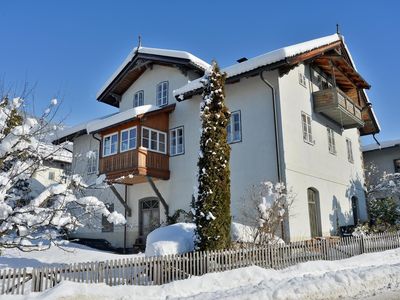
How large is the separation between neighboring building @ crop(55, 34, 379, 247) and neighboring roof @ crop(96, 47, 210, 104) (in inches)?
2.7

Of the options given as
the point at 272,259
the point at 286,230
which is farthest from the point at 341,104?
the point at 272,259

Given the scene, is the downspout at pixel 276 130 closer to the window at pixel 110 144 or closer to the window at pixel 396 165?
the window at pixel 110 144

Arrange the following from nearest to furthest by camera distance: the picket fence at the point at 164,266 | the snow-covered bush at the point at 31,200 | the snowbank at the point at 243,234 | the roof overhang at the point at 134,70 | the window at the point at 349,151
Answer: the snow-covered bush at the point at 31,200
the picket fence at the point at 164,266
the snowbank at the point at 243,234
the roof overhang at the point at 134,70
the window at the point at 349,151

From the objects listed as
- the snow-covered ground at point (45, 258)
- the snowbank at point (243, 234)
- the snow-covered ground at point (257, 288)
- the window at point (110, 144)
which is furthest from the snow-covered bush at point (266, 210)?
the window at point (110, 144)

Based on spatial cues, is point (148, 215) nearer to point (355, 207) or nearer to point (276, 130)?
point (276, 130)

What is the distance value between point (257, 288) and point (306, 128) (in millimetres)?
11354

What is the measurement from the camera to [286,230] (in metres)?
15.8

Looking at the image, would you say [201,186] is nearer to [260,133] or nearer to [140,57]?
[260,133]

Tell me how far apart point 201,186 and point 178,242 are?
6.09ft

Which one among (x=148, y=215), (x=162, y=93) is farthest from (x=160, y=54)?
(x=148, y=215)

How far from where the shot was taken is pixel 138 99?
23.9 metres

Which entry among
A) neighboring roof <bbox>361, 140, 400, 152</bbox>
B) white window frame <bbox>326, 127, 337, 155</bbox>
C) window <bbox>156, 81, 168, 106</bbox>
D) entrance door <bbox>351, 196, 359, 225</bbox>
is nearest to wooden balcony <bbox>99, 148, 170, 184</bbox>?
window <bbox>156, 81, 168, 106</bbox>

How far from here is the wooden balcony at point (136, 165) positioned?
18375mm

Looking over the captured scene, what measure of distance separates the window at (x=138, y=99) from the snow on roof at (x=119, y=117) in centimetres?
393
